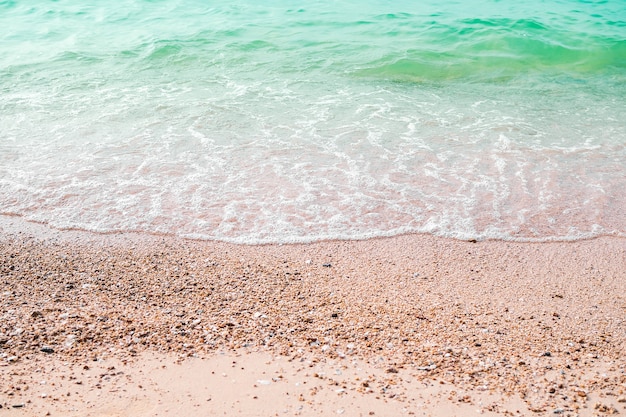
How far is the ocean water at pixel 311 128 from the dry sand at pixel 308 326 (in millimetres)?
597

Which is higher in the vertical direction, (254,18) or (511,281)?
(254,18)

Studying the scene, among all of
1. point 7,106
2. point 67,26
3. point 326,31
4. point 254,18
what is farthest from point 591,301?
point 67,26

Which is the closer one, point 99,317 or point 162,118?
point 99,317

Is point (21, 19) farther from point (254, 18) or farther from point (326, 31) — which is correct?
point (326, 31)

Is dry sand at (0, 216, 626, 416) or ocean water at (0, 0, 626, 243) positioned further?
ocean water at (0, 0, 626, 243)

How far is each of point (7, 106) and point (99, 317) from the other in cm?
724

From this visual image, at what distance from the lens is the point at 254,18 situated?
17656 mm

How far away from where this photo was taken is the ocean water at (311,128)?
6273 millimetres

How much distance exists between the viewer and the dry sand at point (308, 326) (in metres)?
3.29

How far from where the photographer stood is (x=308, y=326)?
4.10 meters

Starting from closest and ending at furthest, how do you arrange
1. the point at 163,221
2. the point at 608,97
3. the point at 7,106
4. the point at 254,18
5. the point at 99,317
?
the point at 99,317 → the point at 163,221 → the point at 7,106 → the point at 608,97 → the point at 254,18

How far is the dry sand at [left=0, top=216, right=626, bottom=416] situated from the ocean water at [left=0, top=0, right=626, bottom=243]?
1.96ft

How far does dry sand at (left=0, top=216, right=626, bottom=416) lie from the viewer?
329 cm

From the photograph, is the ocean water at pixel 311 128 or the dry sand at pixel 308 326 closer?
the dry sand at pixel 308 326
